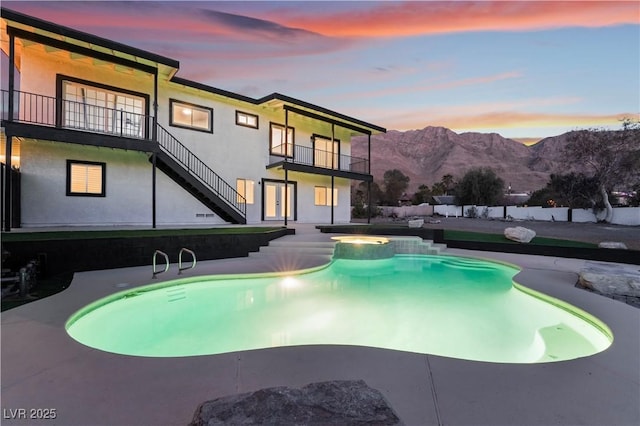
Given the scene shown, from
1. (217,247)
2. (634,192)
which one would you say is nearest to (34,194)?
(217,247)

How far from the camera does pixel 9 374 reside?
2484 millimetres

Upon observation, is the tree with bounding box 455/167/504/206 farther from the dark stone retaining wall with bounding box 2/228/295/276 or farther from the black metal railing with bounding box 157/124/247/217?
the dark stone retaining wall with bounding box 2/228/295/276

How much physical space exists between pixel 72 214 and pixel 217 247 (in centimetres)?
626

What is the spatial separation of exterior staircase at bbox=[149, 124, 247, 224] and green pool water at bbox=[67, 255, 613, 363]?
7105 millimetres

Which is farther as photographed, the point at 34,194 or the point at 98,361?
the point at 34,194

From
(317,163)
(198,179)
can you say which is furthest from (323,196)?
(198,179)

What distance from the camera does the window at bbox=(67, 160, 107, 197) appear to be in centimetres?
1101

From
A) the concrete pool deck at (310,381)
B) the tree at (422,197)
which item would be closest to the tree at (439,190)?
the tree at (422,197)

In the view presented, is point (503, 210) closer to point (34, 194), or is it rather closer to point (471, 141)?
point (34, 194)

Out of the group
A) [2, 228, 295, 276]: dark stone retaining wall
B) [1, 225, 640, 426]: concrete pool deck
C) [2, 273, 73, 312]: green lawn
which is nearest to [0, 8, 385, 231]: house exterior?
[2, 228, 295, 276]: dark stone retaining wall

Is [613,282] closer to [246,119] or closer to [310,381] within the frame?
[310,381]

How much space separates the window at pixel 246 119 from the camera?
15471 mm

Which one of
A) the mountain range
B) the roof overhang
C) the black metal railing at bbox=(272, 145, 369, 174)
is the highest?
the mountain range

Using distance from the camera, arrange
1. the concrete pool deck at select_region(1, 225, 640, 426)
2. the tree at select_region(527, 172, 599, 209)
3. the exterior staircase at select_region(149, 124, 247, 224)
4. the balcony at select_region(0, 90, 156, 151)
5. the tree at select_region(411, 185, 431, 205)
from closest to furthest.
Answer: the concrete pool deck at select_region(1, 225, 640, 426), the balcony at select_region(0, 90, 156, 151), the exterior staircase at select_region(149, 124, 247, 224), the tree at select_region(527, 172, 599, 209), the tree at select_region(411, 185, 431, 205)
